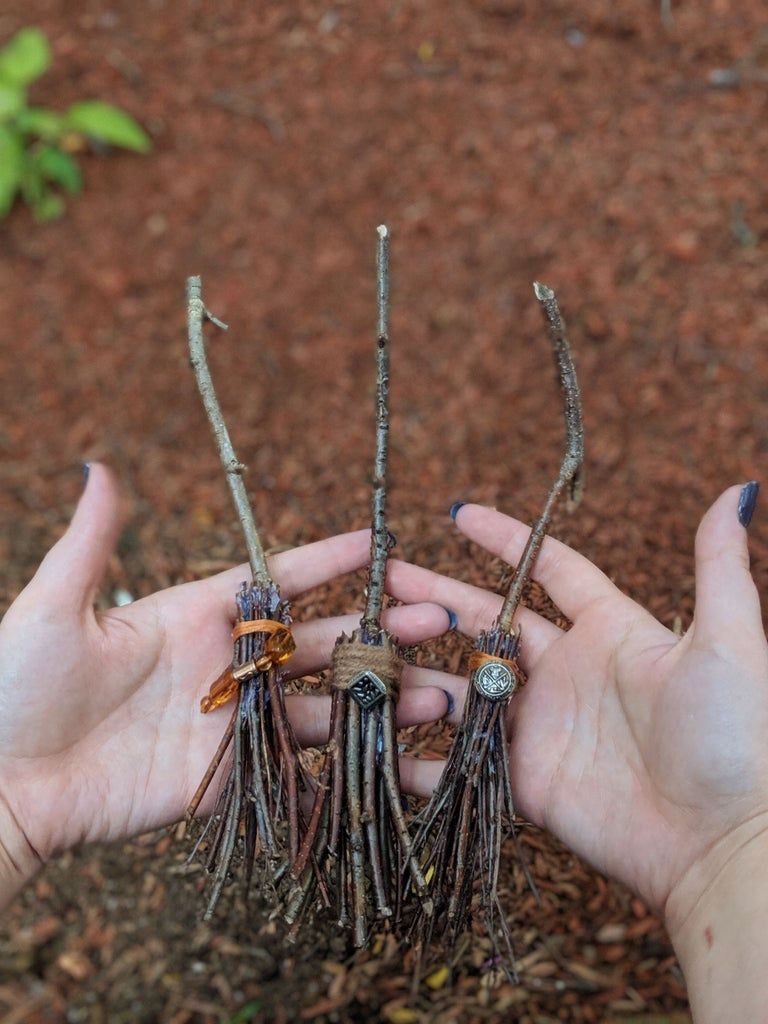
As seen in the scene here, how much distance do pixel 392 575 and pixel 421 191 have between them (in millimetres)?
2513

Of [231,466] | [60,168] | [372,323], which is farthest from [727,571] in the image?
[60,168]

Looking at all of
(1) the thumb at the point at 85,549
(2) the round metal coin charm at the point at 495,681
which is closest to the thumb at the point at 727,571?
(2) the round metal coin charm at the point at 495,681

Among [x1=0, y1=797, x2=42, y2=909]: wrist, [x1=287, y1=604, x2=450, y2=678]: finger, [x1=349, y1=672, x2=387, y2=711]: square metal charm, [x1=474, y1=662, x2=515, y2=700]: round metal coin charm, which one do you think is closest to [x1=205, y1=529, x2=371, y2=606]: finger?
[x1=287, y1=604, x2=450, y2=678]: finger

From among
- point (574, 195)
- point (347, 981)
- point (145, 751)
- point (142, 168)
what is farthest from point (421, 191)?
point (347, 981)

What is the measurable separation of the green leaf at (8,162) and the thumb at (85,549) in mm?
2928

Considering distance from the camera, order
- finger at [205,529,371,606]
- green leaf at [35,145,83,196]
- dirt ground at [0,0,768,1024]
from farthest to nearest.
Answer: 1. green leaf at [35,145,83,196]
2. dirt ground at [0,0,768,1024]
3. finger at [205,529,371,606]

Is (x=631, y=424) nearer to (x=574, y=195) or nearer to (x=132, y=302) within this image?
(x=574, y=195)

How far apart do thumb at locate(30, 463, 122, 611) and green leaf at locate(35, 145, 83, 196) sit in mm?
2948

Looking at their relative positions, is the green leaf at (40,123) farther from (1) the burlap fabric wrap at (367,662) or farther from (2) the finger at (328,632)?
(1) the burlap fabric wrap at (367,662)

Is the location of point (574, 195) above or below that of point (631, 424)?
above

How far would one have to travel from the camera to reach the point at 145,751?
244 centimetres

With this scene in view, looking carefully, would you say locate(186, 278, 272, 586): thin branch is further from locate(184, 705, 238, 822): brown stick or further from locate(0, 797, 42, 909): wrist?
locate(0, 797, 42, 909): wrist

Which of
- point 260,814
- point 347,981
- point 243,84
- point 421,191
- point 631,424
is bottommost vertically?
point 347,981

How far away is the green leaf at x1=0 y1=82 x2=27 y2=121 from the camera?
4.73 m
